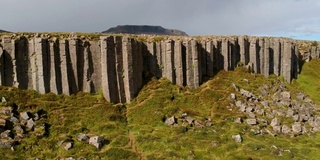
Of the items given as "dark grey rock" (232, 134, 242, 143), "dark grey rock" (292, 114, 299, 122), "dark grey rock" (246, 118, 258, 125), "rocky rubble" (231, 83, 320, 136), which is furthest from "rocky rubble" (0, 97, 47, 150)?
"dark grey rock" (292, 114, 299, 122)

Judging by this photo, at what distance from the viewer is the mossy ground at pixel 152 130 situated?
40.0 metres

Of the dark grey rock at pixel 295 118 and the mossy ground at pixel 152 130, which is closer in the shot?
the mossy ground at pixel 152 130

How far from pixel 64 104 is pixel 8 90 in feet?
22.1

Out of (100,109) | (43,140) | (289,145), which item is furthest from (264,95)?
(43,140)

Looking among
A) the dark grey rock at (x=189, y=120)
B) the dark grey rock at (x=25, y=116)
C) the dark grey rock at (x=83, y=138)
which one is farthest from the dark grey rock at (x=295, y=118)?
the dark grey rock at (x=25, y=116)

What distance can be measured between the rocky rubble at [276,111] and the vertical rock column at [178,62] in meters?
7.98

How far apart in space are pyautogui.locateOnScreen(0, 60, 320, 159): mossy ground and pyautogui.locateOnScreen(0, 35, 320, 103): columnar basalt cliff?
150 cm

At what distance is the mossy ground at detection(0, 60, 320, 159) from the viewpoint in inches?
1576

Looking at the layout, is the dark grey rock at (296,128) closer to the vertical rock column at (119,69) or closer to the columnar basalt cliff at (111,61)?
the columnar basalt cliff at (111,61)

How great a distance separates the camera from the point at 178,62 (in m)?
55.1

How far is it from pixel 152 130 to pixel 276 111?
61.3ft

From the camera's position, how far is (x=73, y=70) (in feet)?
159

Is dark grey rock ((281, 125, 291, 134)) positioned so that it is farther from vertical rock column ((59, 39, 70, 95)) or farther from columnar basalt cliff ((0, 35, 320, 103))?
vertical rock column ((59, 39, 70, 95))

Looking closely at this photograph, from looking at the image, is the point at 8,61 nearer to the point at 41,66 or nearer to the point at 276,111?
the point at 41,66
